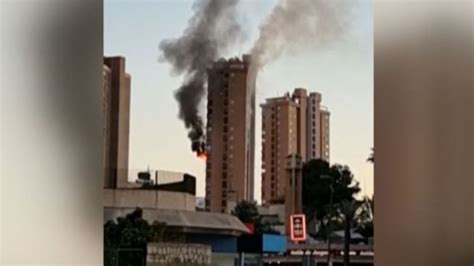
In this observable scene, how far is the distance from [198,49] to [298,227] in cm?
95

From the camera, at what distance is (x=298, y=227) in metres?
3.11

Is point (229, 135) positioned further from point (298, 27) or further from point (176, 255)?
point (298, 27)

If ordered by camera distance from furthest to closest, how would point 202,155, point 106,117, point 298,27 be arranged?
point 202,155
point 298,27
point 106,117

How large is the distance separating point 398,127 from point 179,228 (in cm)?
229

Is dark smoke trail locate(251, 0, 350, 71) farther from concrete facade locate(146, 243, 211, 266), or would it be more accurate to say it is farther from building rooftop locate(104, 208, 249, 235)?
concrete facade locate(146, 243, 211, 266)

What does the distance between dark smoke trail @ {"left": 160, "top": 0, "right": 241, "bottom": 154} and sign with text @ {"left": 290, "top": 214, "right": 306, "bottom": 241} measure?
21.0 inches

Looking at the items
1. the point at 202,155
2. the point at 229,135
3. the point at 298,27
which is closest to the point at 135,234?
the point at 202,155

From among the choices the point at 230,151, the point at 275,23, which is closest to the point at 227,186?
the point at 230,151

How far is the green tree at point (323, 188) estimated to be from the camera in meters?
2.79

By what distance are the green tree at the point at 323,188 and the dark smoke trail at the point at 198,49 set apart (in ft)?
1.71

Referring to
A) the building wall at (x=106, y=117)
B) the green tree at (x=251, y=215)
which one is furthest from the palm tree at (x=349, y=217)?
the building wall at (x=106, y=117)

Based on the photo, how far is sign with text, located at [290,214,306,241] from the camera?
10.0 feet

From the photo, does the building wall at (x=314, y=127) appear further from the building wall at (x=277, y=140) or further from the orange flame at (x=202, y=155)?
the orange flame at (x=202, y=155)

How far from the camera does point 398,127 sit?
99cm
